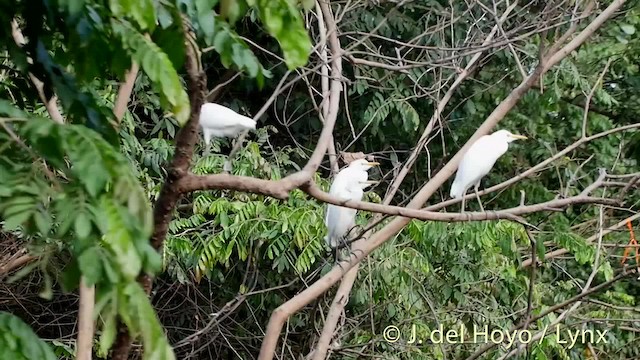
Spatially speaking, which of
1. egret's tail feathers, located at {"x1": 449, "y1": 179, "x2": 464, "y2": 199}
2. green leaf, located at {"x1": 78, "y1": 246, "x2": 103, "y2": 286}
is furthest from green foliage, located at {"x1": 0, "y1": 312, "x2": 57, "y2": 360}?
egret's tail feathers, located at {"x1": 449, "y1": 179, "x2": 464, "y2": 199}

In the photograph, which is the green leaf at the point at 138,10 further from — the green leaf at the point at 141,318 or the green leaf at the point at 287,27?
the green leaf at the point at 141,318

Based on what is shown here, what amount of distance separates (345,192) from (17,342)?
1918mm

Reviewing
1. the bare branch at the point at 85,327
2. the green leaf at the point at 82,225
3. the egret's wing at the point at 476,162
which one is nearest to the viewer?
the green leaf at the point at 82,225

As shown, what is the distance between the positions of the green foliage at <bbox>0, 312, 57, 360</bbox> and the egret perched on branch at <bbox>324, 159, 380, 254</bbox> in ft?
5.77

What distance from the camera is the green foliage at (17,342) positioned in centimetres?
78

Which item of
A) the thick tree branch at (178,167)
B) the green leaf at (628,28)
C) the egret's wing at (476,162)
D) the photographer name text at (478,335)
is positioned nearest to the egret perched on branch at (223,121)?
the egret's wing at (476,162)

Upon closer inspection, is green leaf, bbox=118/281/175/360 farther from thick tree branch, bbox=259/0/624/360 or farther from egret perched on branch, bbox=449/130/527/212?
egret perched on branch, bbox=449/130/527/212

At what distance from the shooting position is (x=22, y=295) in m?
3.26

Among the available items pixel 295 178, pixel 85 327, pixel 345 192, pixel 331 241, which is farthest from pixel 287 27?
pixel 331 241

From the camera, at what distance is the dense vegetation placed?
0.82 meters

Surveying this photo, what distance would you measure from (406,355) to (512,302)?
72 cm

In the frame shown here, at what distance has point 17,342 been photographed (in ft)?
2.60

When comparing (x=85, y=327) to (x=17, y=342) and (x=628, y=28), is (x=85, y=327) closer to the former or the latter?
(x=17, y=342)

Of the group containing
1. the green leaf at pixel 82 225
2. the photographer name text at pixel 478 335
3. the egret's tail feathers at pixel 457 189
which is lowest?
the photographer name text at pixel 478 335
